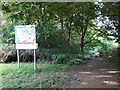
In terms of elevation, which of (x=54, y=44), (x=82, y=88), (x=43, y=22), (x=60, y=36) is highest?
(x=43, y=22)

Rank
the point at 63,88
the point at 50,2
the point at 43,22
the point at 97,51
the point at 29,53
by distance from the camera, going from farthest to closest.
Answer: the point at 97,51
the point at 43,22
the point at 29,53
the point at 50,2
the point at 63,88

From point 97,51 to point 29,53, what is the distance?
756 centimetres

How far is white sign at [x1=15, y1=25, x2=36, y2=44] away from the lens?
657 cm

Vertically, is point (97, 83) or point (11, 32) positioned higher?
point (11, 32)

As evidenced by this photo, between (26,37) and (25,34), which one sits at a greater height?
(25,34)

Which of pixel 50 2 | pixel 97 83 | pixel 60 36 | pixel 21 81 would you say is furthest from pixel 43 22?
pixel 97 83

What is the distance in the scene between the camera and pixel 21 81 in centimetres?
456

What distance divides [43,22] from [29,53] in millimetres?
2544

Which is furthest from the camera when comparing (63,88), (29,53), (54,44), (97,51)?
(97,51)

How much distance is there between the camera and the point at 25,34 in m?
6.66

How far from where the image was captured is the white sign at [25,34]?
657cm

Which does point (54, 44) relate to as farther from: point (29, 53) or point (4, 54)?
point (4, 54)

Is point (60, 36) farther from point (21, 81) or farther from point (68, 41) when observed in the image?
point (21, 81)

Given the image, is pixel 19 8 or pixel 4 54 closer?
pixel 19 8
